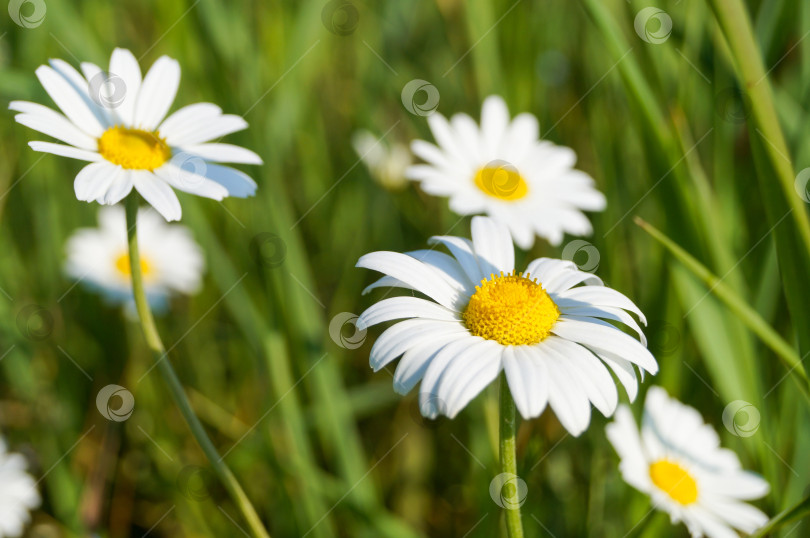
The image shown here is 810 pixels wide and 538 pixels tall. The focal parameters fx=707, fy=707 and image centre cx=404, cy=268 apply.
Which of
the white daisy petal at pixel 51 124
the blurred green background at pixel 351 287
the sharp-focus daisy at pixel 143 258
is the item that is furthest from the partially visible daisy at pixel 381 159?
the white daisy petal at pixel 51 124

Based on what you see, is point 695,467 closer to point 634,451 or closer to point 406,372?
point 634,451

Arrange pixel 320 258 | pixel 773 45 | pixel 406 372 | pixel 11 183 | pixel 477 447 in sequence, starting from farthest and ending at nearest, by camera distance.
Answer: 1. pixel 320 258
2. pixel 11 183
3. pixel 477 447
4. pixel 773 45
5. pixel 406 372

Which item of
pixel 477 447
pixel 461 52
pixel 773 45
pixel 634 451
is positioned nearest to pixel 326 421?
pixel 477 447

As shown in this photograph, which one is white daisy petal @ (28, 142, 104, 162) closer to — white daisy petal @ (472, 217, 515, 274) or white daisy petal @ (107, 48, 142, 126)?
white daisy petal @ (107, 48, 142, 126)

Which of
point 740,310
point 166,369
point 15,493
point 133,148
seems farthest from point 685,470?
point 15,493

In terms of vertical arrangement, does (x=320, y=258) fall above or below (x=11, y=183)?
above

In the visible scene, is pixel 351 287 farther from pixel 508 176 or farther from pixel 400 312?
pixel 400 312

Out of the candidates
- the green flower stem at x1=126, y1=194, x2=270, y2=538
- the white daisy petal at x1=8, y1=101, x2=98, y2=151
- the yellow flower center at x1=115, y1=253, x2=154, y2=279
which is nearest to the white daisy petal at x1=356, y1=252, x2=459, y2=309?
the green flower stem at x1=126, y1=194, x2=270, y2=538
